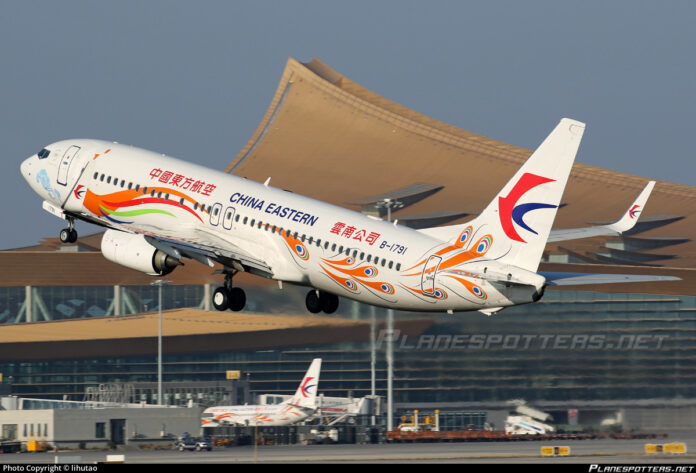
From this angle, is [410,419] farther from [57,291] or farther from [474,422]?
[57,291]

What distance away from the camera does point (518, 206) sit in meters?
41.8

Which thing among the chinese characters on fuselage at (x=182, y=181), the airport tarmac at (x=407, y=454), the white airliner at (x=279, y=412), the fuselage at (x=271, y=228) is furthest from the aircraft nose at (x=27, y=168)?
the white airliner at (x=279, y=412)

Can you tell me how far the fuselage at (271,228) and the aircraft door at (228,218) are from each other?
→ 0.14ft

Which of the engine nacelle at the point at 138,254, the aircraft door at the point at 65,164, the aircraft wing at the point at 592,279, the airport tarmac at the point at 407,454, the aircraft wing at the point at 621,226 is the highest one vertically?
the aircraft door at the point at 65,164

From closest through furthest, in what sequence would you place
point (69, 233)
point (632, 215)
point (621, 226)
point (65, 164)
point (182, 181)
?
point (632, 215) < point (621, 226) < point (182, 181) < point (65, 164) < point (69, 233)

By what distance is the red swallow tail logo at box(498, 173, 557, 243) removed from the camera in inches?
1625

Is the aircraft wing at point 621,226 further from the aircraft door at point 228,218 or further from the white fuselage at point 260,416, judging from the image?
the white fuselage at point 260,416

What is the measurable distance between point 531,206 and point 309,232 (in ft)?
32.0

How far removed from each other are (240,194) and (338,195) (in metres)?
95.4

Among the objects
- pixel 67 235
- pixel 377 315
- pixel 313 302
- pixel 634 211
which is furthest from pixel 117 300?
pixel 634 211

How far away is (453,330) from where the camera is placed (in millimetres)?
85438

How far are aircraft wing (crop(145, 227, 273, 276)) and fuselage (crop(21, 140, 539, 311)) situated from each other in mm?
70

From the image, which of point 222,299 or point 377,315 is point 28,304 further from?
point 222,299

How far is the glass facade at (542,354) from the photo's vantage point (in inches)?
3167
